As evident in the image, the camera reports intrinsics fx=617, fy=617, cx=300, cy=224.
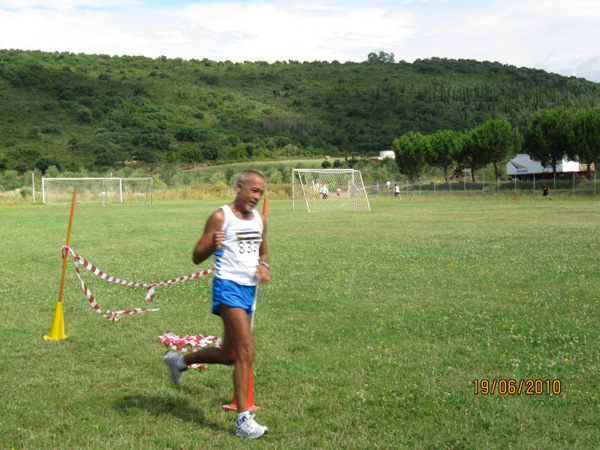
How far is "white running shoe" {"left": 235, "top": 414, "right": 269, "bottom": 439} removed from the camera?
15.3ft

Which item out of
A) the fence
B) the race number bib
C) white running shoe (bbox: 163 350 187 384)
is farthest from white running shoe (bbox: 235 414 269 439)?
the fence

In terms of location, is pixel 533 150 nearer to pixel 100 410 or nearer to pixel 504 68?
pixel 100 410

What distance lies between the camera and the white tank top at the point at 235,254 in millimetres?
4902

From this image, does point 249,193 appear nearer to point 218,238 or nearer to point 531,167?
point 218,238

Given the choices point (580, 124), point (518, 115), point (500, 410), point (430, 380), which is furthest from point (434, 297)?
point (518, 115)

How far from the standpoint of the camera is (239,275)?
4902 mm

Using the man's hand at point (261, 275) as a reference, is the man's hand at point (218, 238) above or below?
above

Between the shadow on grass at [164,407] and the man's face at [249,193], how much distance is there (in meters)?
1.80

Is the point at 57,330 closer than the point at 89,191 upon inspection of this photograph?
Yes

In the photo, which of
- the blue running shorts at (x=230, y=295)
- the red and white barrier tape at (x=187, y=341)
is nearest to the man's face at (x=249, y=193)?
A: the blue running shorts at (x=230, y=295)

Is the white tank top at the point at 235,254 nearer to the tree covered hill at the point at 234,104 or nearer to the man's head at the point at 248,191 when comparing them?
the man's head at the point at 248,191

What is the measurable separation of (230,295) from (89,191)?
58252mm
